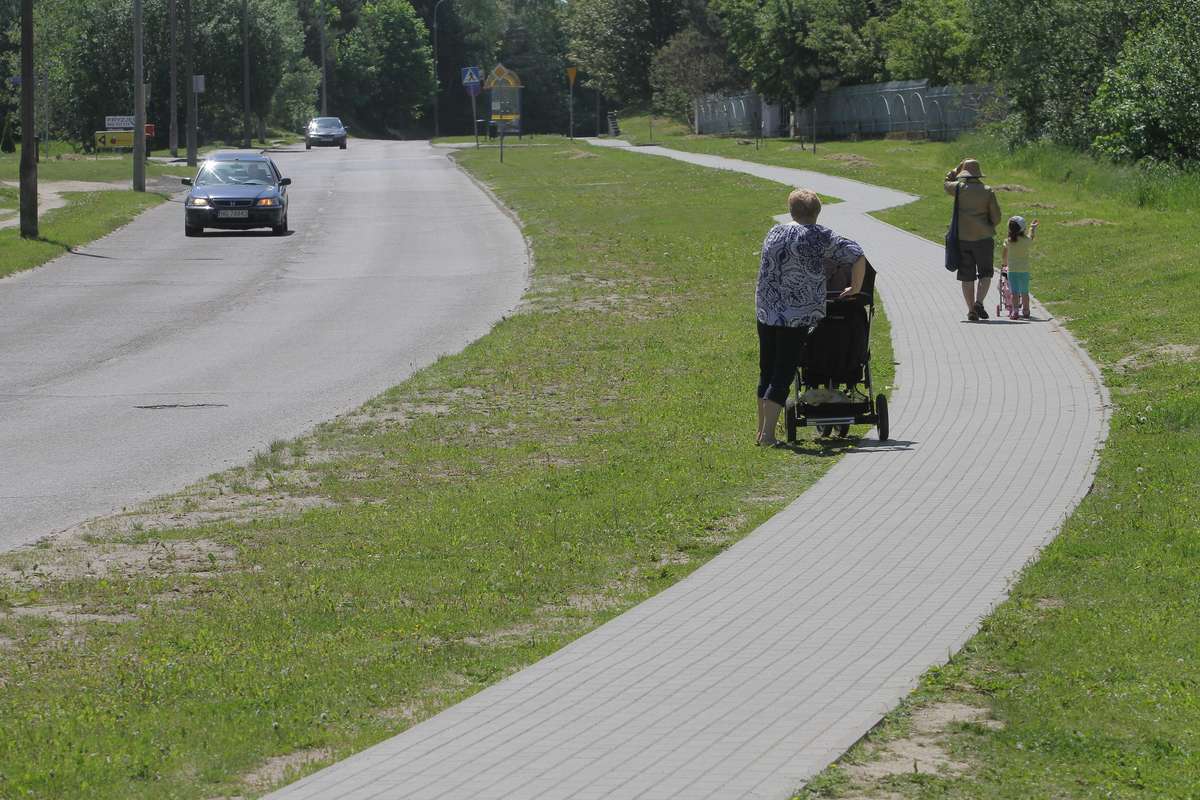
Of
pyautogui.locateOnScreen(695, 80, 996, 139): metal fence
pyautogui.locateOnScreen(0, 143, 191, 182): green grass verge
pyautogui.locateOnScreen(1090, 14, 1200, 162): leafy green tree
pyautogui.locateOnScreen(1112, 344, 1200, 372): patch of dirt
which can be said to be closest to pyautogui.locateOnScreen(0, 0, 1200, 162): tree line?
pyautogui.locateOnScreen(1090, 14, 1200, 162): leafy green tree

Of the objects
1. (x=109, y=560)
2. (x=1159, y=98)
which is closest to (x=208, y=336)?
(x=109, y=560)

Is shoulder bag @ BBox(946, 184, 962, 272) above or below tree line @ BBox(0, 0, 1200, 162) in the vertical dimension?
below

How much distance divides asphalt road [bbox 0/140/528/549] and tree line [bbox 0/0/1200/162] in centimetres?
1412

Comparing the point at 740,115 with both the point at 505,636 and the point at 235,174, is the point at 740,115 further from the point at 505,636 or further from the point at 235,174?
the point at 505,636

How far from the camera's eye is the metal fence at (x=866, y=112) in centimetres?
6022

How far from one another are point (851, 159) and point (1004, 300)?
35.0 m

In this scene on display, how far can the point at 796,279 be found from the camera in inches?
462

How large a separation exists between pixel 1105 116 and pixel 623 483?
28.8m

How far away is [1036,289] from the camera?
2131 centimetres

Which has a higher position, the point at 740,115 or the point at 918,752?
the point at 740,115

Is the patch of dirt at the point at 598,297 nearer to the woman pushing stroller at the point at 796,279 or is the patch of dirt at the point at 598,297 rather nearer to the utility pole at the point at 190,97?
the woman pushing stroller at the point at 796,279

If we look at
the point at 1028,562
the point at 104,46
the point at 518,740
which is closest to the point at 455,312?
the point at 1028,562

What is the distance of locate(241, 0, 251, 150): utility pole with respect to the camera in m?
79.2

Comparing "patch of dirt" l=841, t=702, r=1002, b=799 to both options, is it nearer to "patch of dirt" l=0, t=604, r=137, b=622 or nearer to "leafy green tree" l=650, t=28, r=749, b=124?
"patch of dirt" l=0, t=604, r=137, b=622
